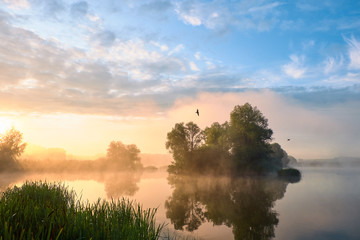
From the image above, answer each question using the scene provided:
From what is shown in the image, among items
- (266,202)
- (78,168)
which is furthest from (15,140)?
(266,202)

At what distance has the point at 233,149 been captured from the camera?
233 feet

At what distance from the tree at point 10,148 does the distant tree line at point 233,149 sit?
165 ft

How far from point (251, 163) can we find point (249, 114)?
14.9 m

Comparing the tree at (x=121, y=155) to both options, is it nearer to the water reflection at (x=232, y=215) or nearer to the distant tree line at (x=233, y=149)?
the distant tree line at (x=233, y=149)

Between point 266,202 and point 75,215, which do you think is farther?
point 266,202

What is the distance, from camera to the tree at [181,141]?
75.1 m


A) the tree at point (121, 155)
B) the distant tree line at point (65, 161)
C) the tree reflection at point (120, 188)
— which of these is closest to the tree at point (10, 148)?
the distant tree line at point (65, 161)

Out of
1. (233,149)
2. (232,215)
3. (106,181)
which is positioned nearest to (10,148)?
(106,181)

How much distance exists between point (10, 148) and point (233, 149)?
7115cm

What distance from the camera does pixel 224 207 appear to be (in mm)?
26875

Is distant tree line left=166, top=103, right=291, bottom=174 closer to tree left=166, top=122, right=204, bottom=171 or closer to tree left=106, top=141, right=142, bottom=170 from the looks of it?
tree left=166, top=122, right=204, bottom=171

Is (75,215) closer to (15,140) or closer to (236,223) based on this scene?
(236,223)

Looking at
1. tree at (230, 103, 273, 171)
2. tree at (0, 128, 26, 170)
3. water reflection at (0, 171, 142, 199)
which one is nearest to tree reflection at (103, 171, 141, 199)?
water reflection at (0, 171, 142, 199)

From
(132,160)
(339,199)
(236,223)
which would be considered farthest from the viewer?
(132,160)
